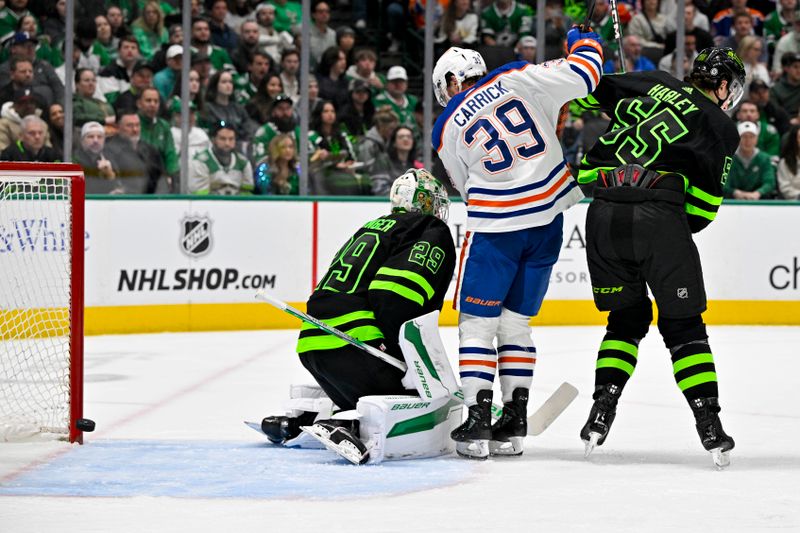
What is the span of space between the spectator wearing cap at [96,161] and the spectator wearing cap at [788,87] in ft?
14.0

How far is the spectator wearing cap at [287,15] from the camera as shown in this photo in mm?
8008

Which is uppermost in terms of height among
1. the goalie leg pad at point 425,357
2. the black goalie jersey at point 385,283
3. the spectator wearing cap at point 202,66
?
the spectator wearing cap at point 202,66

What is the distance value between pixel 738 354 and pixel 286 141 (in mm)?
3017

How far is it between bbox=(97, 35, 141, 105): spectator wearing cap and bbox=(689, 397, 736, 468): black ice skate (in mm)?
4873

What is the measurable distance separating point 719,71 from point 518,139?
0.58 m

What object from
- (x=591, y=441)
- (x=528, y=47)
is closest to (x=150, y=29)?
(x=528, y=47)

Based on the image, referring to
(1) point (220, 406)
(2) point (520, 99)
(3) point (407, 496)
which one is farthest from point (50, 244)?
(3) point (407, 496)

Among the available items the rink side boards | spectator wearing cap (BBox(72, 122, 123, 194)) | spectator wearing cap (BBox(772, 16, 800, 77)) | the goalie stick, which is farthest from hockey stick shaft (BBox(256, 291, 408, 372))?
spectator wearing cap (BBox(772, 16, 800, 77))

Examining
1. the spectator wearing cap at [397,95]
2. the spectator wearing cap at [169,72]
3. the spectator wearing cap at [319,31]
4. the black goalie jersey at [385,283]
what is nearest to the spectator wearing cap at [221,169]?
the spectator wearing cap at [169,72]

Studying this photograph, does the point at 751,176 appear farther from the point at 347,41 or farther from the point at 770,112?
the point at 347,41

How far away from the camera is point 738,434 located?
411 centimetres

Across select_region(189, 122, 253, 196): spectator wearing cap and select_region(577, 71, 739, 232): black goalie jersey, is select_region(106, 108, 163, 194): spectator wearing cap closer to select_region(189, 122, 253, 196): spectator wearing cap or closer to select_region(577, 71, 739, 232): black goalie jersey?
select_region(189, 122, 253, 196): spectator wearing cap

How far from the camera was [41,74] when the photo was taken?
24.0 feet

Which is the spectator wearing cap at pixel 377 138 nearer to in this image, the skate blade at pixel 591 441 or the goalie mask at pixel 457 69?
the goalie mask at pixel 457 69
